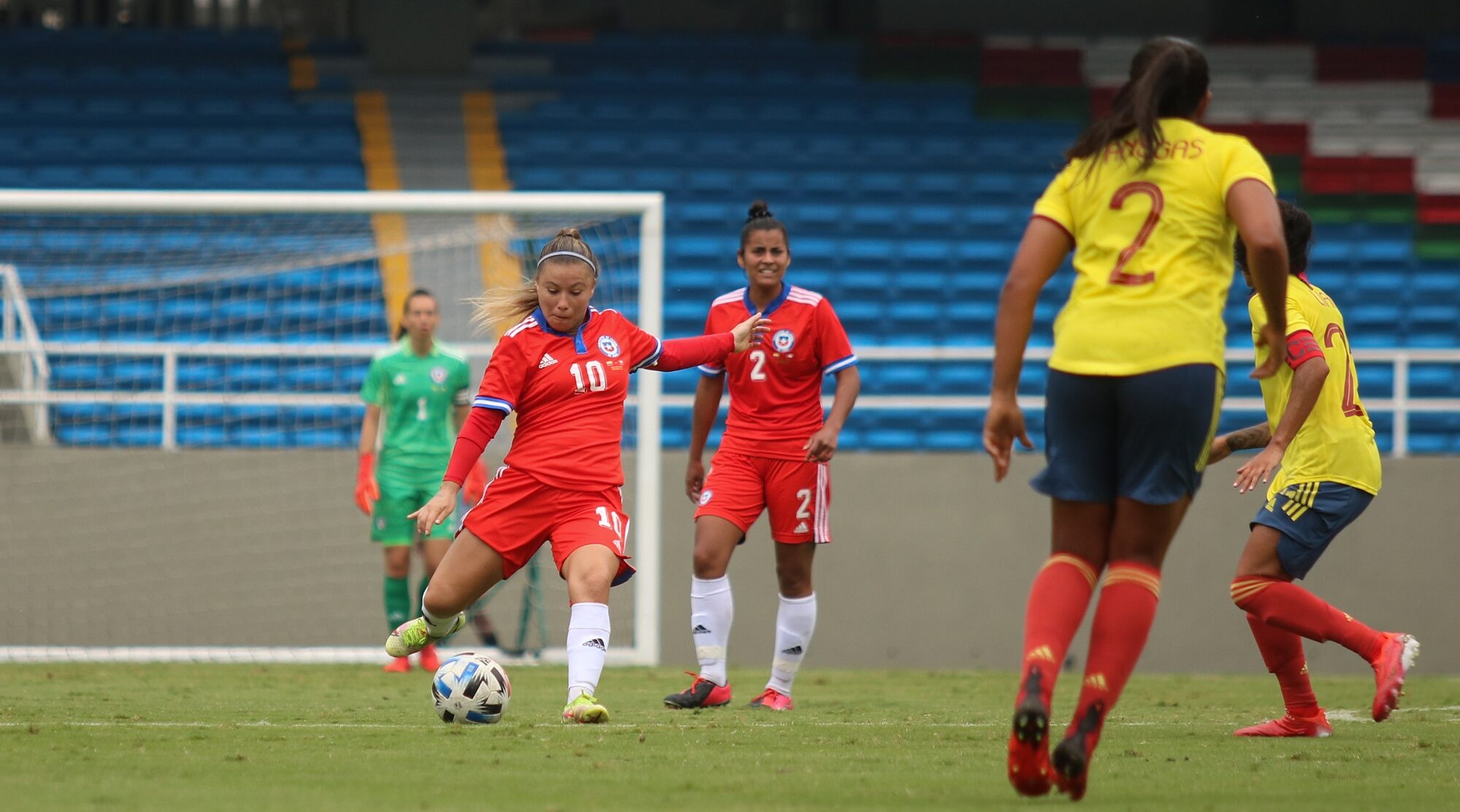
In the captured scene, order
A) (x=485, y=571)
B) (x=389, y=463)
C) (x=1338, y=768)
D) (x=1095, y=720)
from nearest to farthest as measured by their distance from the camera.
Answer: (x=1095, y=720)
(x=1338, y=768)
(x=485, y=571)
(x=389, y=463)

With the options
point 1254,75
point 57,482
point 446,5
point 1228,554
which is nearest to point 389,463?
point 57,482

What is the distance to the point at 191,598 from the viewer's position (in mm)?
10305

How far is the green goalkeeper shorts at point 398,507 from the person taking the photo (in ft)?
28.7

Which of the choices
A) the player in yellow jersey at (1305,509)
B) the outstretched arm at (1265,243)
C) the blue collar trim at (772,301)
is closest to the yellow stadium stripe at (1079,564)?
the outstretched arm at (1265,243)

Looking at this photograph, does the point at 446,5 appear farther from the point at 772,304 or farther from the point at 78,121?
the point at 772,304

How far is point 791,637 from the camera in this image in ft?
21.7

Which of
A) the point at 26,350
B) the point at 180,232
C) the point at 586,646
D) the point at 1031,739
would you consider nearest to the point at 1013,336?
the point at 1031,739

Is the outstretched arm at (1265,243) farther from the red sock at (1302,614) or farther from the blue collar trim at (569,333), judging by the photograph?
the blue collar trim at (569,333)

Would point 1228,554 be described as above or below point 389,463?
below

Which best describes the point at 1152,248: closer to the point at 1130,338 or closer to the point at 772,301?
the point at 1130,338

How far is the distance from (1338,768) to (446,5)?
1222 cm

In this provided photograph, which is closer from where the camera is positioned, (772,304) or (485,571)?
(485,571)

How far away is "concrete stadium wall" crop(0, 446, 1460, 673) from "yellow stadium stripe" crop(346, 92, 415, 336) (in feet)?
5.72

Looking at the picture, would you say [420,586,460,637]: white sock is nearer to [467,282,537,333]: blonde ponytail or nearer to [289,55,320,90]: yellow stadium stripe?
[467,282,537,333]: blonde ponytail
